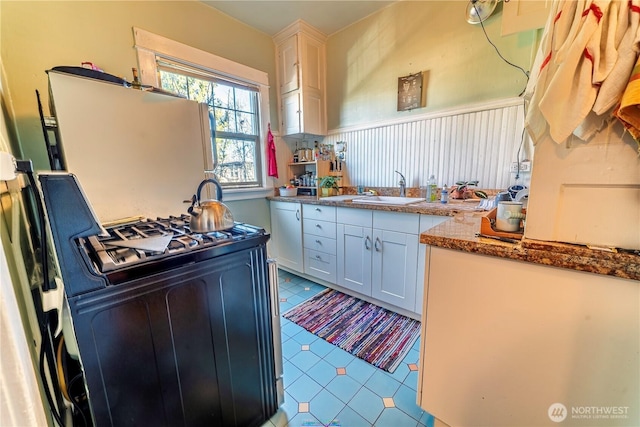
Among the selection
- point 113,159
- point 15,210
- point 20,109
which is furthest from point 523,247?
point 20,109

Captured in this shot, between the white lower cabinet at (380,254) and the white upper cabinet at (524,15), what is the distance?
1225 mm

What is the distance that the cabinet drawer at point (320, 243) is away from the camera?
7.55 ft

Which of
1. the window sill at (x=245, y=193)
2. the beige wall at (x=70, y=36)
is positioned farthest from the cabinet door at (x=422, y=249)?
the beige wall at (x=70, y=36)

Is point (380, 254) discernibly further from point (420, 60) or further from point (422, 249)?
point (420, 60)

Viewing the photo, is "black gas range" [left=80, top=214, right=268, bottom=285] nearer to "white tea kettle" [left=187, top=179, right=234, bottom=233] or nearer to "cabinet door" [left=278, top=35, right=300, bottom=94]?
"white tea kettle" [left=187, top=179, right=234, bottom=233]

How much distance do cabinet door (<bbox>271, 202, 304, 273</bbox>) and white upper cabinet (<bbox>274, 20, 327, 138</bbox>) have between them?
92 cm

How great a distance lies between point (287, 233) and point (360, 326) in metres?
1.30

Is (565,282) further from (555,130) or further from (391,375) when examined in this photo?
(391,375)

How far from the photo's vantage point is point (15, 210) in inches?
30.4

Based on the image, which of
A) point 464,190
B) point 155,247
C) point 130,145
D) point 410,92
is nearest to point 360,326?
point 464,190

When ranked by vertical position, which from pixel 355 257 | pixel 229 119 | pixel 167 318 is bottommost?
pixel 355 257

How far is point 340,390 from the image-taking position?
1327mm

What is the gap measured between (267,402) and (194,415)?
36cm

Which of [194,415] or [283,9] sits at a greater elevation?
[283,9]
